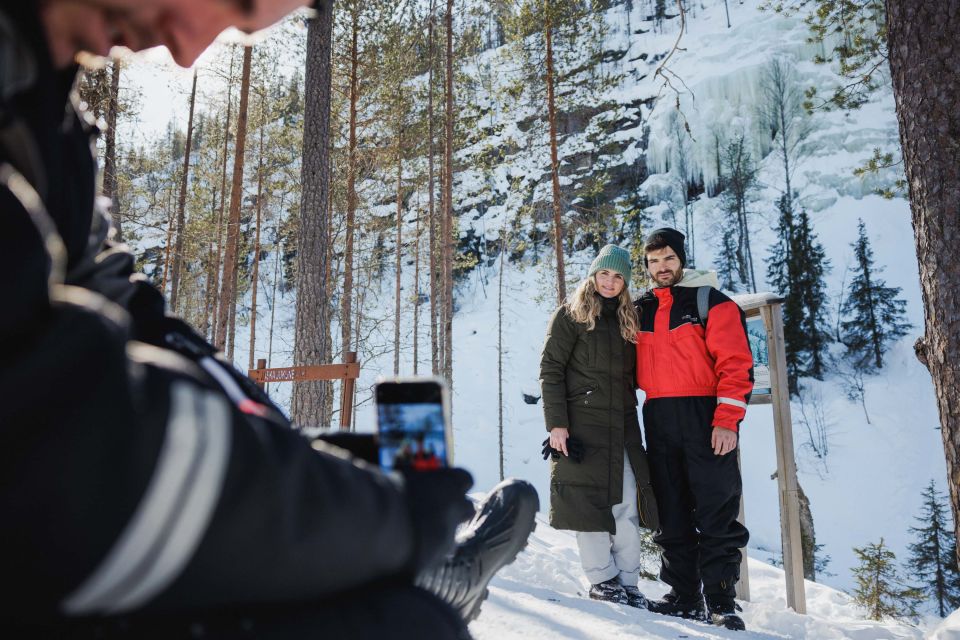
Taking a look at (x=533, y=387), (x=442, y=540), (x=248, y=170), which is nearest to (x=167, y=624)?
(x=442, y=540)

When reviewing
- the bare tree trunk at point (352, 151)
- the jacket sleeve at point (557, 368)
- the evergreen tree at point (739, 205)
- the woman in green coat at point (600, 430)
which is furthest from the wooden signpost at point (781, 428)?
the evergreen tree at point (739, 205)

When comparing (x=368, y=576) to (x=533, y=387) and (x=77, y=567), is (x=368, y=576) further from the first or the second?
(x=533, y=387)

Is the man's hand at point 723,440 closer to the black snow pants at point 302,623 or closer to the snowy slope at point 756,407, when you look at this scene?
the snowy slope at point 756,407

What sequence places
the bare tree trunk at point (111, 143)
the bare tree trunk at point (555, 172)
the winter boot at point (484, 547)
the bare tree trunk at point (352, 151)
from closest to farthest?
the winter boot at point (484, 547), the bare tree trunk at point (111, 143), the bare tree trunk at point (555, 172), the bare tree trunk at point (352, 151)

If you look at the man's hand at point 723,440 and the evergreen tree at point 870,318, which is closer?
the man's hand at point 723,440

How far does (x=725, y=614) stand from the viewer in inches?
109

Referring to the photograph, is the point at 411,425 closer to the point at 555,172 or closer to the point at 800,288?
the point at 555,172

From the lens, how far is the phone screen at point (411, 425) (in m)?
0.75

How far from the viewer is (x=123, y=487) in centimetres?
38

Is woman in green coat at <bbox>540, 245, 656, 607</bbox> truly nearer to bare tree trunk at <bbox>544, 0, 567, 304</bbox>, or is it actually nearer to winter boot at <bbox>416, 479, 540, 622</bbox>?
winter boot at <bbox>416, 479, 540, 622</bbox>

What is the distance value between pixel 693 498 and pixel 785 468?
2.80 ft

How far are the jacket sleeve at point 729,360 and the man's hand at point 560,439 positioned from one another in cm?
79

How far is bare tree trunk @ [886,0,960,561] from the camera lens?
2477 millimetres

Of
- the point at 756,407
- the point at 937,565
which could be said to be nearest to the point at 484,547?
the point at 937,565
